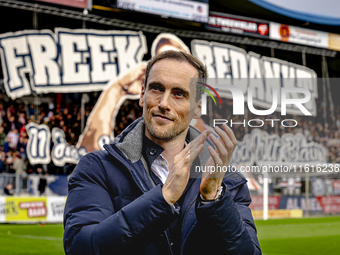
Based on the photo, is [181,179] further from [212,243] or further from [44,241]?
[44,241]

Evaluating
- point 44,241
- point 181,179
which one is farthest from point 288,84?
point 44,241

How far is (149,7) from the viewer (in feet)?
54.6

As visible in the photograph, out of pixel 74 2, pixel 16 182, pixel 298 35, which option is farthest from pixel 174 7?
pixel 16 182

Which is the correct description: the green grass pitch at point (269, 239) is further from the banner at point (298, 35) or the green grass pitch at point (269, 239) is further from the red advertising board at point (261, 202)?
the banner at point (298, 35)

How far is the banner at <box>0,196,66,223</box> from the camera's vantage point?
451 inches

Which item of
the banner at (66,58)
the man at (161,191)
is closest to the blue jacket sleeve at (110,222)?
the man at (161,191)

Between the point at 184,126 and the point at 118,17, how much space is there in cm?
1679

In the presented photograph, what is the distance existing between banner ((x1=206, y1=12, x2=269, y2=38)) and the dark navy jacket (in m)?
17.2

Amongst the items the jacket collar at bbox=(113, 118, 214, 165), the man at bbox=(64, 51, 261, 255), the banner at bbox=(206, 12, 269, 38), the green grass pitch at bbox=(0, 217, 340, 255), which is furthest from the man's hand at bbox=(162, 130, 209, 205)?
the banner at bbox=(206, 12, 269, 38)

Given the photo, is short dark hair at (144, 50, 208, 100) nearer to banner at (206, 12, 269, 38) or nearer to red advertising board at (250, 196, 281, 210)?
red advertising board at (250, 196, 281, 210)

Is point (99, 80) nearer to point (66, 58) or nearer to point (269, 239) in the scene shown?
point (66, 58)

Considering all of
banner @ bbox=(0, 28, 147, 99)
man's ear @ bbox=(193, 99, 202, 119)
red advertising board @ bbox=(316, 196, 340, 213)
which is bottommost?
red advertising board @ bbox=(316, 196, 340, 213)

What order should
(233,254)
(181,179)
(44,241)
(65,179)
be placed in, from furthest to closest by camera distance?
1. (65,179)
2. (44,241)
3. (233,254)
4. (181,179)

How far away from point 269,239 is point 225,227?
875 cm
